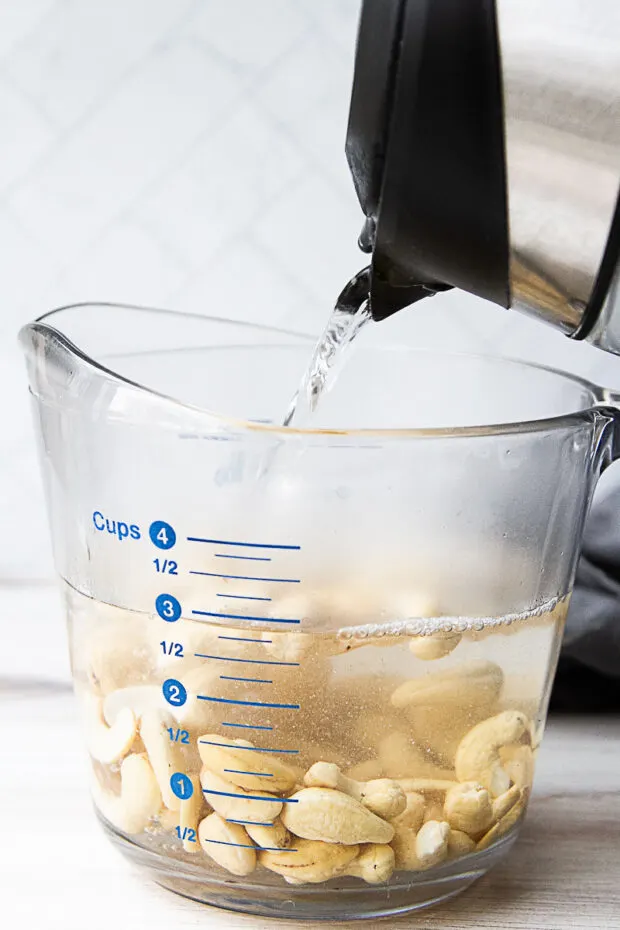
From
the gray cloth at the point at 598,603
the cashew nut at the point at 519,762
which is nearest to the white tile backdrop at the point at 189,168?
the gray cloth at the point at 598,603

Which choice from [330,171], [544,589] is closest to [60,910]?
[544,589]

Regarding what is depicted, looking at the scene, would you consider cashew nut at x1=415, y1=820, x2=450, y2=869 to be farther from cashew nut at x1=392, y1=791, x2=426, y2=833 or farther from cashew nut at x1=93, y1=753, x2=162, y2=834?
cashew nut at x1=93, y1=753, x2=162, y2=834

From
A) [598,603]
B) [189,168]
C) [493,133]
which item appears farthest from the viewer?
[189,168]

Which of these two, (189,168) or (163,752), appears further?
(189,168)

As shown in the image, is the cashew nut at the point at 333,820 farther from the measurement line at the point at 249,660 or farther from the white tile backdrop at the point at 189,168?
the white tile backdrop at the point at 189,168

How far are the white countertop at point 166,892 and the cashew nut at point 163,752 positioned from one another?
6cm

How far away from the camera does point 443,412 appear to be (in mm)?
633

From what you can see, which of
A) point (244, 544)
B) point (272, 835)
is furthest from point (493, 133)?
point (272, 835)

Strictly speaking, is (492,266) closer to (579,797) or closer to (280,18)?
(579,797)

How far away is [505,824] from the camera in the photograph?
1.63ft

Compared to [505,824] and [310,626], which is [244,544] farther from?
[505,824]

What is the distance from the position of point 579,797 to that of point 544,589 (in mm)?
194

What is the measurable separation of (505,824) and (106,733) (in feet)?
0.59

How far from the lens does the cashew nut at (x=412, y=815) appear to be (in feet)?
1.49
